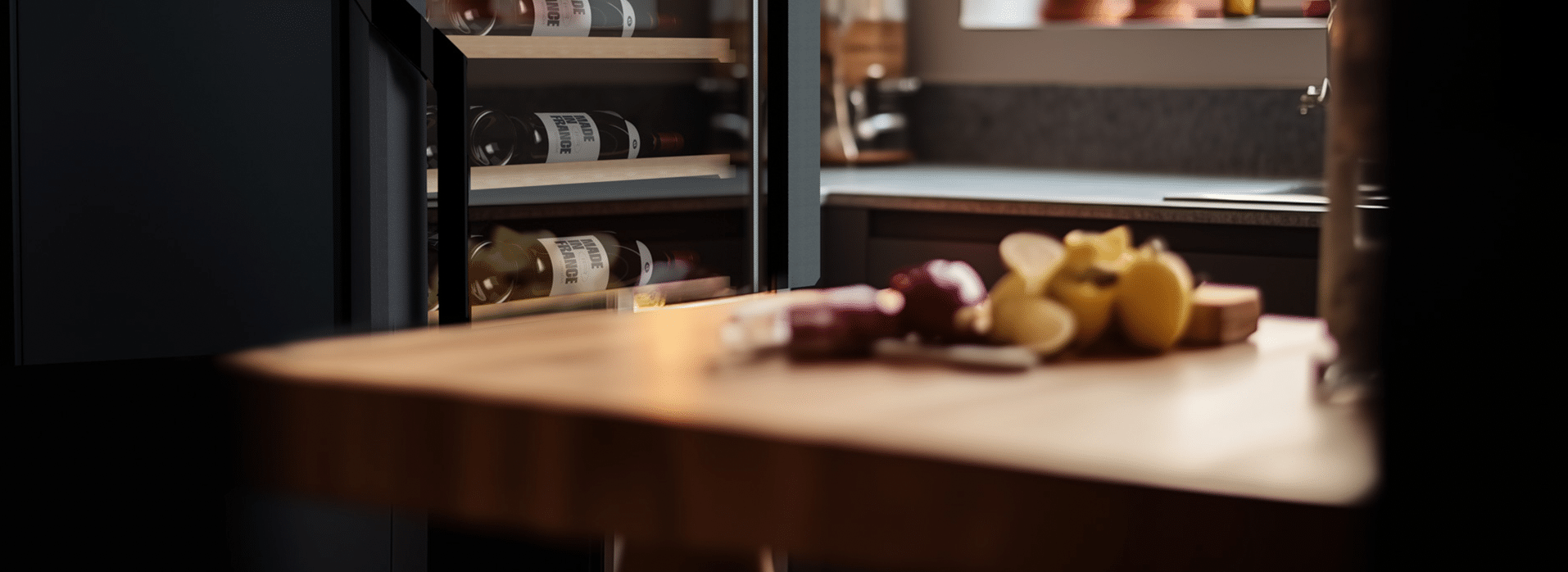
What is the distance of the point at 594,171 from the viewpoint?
2.05 meters

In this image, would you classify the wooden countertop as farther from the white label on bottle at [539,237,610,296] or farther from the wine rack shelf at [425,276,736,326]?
the white label on bottle at [539,237,610,296]

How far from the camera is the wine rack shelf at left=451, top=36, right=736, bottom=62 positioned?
185cm

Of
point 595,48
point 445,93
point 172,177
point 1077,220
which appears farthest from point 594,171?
point 1077,220

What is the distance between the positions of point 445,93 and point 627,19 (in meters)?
0.50

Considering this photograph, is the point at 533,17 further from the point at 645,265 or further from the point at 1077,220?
the point at 1077,220

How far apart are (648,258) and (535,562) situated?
0.46 m

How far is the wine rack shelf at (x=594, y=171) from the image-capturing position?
73.9 inches

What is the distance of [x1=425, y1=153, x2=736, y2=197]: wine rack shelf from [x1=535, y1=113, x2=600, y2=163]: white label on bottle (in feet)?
0.10

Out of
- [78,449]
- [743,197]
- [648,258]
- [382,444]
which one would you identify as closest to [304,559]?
[78,449]

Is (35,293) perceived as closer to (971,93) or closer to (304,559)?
(304,559)

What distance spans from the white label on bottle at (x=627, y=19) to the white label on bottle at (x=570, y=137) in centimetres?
14

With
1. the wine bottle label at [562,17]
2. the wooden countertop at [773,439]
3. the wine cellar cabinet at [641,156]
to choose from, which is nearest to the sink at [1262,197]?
the wine cellar cabinet at [641,156]

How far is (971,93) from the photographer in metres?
3.35

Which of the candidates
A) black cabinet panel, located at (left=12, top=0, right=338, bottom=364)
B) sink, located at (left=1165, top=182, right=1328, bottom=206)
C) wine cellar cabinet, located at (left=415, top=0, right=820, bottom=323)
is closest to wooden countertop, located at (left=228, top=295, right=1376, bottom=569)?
black cabinet panel, located at (left=12, top=0, right=338, bottom=364)
